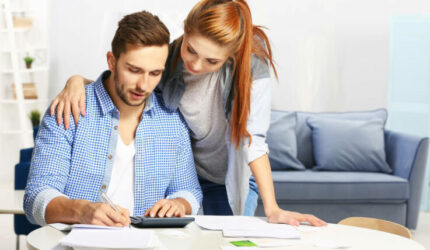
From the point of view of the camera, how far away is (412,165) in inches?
161

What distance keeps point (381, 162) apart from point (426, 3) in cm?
176

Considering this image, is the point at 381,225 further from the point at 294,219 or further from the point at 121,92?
the point at 121,92

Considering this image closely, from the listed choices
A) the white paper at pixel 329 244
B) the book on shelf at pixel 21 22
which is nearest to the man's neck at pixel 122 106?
the white paper at pixel 329 244

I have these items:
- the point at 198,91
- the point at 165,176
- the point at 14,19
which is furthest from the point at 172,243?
the point at 14,19

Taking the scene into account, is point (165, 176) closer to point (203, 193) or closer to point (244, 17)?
point (203, 193)

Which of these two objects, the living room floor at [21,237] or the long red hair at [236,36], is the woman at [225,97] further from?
the living room floor at [21,237]

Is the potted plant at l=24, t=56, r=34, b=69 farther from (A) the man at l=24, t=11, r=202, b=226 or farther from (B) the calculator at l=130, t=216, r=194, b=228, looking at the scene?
(B) the calculator at l=130, t=216, r=194, b=228

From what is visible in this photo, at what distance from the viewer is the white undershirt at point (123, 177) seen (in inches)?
72.6

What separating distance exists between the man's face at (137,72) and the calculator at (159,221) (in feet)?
1.18

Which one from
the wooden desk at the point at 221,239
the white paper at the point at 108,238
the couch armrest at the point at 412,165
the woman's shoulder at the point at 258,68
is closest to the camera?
the white paper at the point at 108,238

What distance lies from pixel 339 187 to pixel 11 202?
2.00 m

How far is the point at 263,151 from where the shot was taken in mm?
1939

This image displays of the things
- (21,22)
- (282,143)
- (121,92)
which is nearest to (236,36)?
(121,92)

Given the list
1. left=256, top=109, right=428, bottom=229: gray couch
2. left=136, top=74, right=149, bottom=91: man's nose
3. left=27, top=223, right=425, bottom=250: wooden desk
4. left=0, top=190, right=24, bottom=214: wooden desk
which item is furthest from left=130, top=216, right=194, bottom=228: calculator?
left=256, top=109, right=428, bottom=229: gray couch
